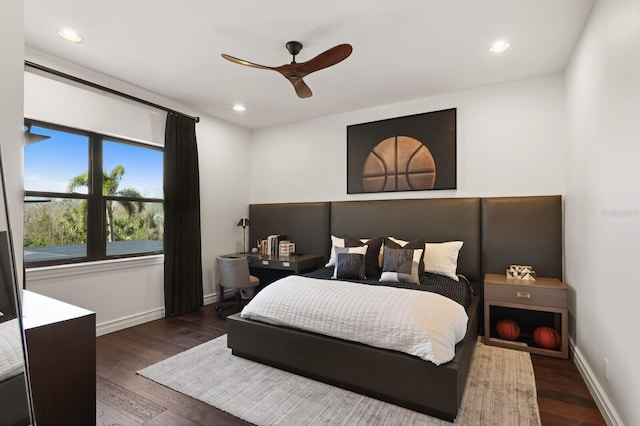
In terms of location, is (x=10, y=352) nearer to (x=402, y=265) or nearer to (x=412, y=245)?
(x=402, y=265)

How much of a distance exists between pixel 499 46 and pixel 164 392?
387 centimetres

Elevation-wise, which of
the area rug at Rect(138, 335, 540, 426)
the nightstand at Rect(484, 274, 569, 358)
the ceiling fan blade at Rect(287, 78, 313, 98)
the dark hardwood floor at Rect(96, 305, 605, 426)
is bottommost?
the dark hardwood floor at Rect(96, 305, 605, 426)

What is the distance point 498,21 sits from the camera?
2449mm

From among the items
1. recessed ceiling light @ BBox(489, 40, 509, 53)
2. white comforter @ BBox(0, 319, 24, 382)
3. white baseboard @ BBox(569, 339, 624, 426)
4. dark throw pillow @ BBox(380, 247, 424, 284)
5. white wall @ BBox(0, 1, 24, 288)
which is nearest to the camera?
white comforter @ BBox(0, 319, 24, 382)

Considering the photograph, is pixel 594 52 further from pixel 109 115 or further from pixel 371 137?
pixel 109 115

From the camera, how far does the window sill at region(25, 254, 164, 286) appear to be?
291 centimetres

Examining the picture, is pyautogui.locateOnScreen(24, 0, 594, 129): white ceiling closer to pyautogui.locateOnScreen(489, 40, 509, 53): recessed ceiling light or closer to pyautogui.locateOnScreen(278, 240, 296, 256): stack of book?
pyautogui.locateOnScreen(489, 40, 509, 53): recessed ceiling light

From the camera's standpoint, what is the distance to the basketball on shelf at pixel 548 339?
115 inches

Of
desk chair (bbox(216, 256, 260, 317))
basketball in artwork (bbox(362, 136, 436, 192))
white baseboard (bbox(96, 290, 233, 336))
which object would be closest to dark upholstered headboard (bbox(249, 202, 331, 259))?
basketball in artwork (bbox(362, 136, 436, 192))

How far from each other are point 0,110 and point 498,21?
3062 millimetres

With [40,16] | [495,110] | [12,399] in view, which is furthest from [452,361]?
[40,16]

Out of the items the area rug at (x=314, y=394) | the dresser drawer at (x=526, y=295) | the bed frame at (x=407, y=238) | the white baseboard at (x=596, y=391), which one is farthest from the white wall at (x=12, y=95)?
the dresser drawer at (x=526, y=295)

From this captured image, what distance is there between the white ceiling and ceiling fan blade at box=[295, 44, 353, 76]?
0.28 meters

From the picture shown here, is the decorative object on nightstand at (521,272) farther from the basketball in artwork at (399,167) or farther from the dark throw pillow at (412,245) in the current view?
the basketball in artwork at (399,167)
